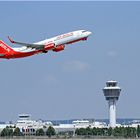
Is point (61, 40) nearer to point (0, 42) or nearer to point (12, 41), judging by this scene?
point (12, 41)

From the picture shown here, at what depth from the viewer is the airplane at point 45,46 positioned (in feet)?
439

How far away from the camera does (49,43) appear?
136625 millimetres

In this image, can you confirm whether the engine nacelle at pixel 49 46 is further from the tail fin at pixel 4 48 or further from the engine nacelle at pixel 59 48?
the tail fin at pixel 4 48

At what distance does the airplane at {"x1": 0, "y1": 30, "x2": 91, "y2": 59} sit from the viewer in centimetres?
13388

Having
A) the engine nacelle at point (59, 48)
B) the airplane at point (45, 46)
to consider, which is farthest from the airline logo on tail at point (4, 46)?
the engine nacelle at point (59, 48)

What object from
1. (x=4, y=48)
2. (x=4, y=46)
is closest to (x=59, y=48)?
→ (x=4, y=48)

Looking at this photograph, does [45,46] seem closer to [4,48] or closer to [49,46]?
[49,46]

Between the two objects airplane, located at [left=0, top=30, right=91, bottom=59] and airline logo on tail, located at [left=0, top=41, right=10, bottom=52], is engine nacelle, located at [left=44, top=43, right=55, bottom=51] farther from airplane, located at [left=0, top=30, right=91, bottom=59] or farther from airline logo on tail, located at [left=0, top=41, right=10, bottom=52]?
airline logo on tail, located at [left=0, top=41, right=10, bottom=52]

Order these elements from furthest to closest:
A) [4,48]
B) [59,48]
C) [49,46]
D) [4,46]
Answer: [4,46] < [4,48] < [49,46] < [59,48]

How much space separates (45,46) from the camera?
135m

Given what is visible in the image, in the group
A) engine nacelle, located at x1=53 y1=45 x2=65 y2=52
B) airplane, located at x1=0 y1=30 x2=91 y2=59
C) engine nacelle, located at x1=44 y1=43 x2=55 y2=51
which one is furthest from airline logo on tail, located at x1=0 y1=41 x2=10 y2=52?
engine nacelle, located at x1=53 y1=45 x2=65 y2=52

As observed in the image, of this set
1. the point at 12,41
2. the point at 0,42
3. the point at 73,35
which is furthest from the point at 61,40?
the point at 0,42

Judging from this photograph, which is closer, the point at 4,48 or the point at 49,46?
the point at 49,46

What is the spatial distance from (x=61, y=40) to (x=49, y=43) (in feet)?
11.9
